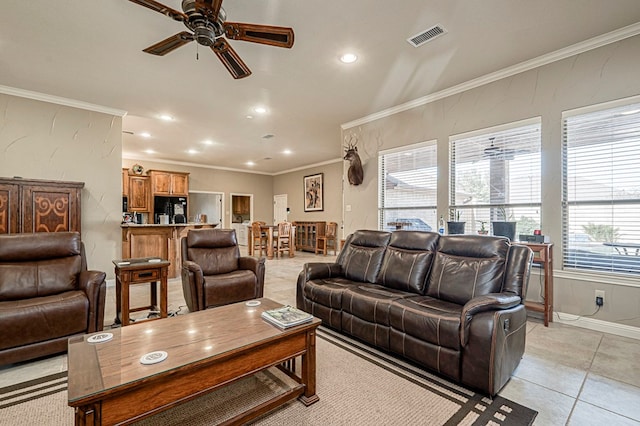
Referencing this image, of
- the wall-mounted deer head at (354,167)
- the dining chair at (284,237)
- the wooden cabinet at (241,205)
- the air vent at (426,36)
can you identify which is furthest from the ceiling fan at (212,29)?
the wooden cabinet at (241,205)

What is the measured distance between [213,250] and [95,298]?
1391 mm

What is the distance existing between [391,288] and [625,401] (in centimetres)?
166

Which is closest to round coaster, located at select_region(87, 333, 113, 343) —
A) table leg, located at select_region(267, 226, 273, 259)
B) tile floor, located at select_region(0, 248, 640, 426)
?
tile floor, located at select_region(0, 248, 640, 426)

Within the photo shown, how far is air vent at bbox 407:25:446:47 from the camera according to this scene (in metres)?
2.82

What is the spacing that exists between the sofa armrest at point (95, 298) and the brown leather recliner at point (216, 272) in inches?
31.2

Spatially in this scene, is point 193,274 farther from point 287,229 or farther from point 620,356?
point 287,229

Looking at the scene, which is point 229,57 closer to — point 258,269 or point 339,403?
point 258,269

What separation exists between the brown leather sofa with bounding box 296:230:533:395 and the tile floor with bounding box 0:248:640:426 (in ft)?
0.59

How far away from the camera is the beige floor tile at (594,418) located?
1666mm

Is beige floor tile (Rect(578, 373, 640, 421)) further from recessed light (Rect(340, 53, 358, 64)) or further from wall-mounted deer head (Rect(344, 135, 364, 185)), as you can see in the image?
wall-mounted deer head (Rect(344, 135, 364, 185))

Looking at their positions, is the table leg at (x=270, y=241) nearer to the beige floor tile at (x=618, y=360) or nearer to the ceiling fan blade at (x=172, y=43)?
the ceiling fan blade at (x=172, y=43)

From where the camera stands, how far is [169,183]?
27.7 ft

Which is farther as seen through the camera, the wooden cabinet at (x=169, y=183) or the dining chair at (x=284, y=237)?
the wooden cabinet at (x=169, y=183)

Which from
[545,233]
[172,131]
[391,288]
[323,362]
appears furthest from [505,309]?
[172,131]
